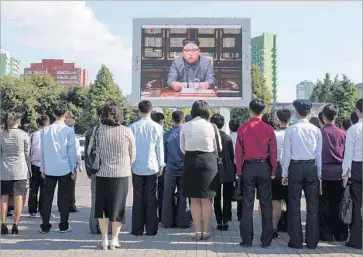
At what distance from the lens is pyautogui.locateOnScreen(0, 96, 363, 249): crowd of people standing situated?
632 centimetres

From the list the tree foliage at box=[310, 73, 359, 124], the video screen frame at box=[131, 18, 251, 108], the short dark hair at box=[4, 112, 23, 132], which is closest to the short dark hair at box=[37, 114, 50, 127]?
the short dark hair at box=[4, 112, 23, 132]

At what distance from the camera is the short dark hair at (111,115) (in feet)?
20.8

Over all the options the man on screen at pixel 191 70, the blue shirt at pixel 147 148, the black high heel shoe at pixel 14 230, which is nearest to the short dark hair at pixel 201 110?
the blue shirt at pixel 147 148

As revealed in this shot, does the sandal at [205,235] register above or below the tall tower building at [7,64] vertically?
below

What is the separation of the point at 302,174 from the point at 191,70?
1887 centimetres

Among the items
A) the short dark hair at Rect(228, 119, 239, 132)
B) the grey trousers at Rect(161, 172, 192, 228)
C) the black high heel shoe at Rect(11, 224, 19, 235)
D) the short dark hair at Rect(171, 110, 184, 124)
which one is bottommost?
the black high heel shoe at Rect(11, 224, 19, 235)

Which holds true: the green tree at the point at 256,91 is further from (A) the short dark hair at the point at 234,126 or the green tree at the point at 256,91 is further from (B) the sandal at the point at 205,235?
(B) the sandal at the point at 205,235

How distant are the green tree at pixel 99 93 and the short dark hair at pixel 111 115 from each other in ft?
147

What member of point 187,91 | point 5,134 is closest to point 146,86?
point 187,91

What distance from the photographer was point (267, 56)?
109812mm

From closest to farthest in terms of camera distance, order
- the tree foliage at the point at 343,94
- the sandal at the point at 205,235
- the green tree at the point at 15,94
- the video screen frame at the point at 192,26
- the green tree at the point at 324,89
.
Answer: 1. the sandal at the point at 205,235
2. the video screen frame at the point at 192,26
3. the green tree at the point at 15,94
4. the tree foliage at the point at 343,94
5. the green tree at the point at 324,89

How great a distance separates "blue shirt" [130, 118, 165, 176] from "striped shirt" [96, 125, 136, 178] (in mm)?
707

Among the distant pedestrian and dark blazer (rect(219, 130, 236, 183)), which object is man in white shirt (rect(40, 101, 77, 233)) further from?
dark blazer (rect(219, 130, 236, 183))

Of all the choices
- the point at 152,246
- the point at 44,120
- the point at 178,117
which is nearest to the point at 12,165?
the point at 44,120
